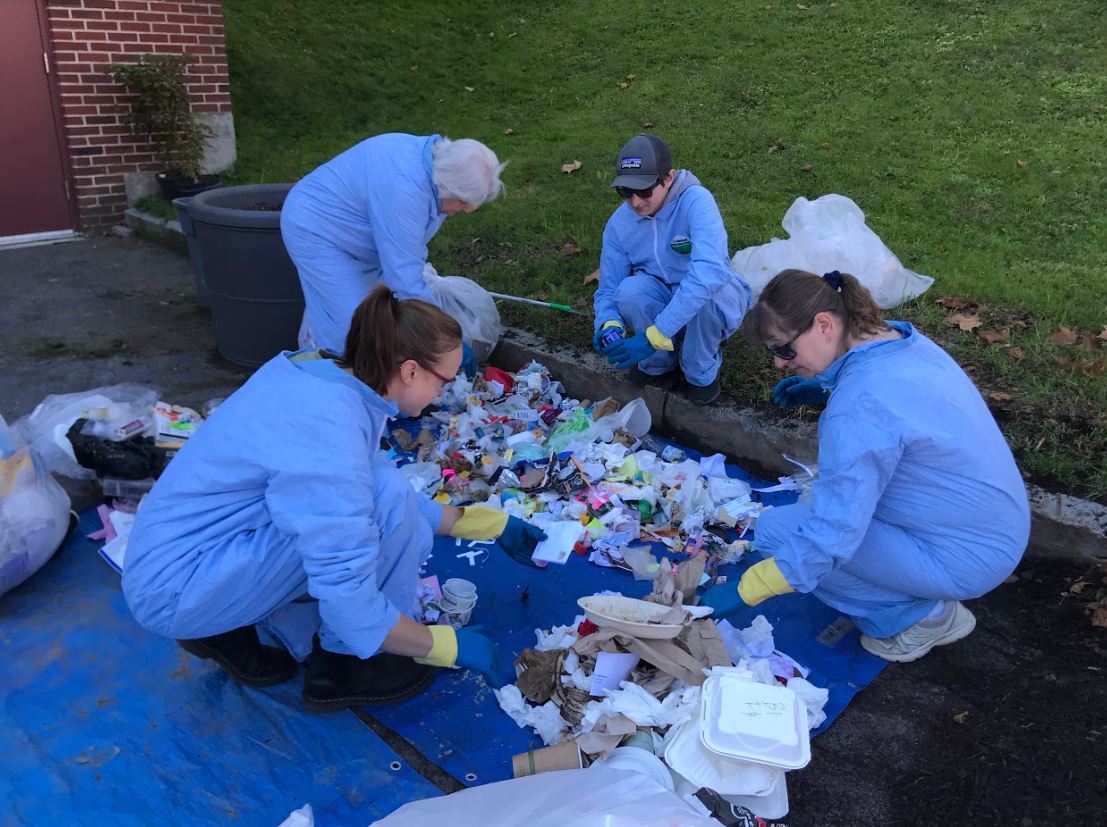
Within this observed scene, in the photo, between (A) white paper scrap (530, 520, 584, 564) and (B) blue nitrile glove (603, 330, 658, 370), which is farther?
(B) blue nitrile glove (603, 330, 658, 370)

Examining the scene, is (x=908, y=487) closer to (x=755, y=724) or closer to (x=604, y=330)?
(x=755, y=724)

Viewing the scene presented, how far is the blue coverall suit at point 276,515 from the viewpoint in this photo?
1946mm

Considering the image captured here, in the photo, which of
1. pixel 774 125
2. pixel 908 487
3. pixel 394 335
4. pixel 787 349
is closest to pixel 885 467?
pixel 908 487

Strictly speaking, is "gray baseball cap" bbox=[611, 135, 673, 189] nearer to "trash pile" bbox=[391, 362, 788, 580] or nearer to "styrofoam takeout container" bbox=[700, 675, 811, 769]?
"trash pile" bbox=[391, 362, 788, 580]

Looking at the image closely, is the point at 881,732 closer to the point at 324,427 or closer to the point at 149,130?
the point at 324,427

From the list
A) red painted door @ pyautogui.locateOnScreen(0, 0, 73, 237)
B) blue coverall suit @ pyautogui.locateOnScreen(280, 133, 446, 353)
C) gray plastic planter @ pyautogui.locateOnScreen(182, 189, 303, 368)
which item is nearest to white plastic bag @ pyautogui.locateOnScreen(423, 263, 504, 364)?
blue coverall suit @ pyautogui.locateOnScreen(280, 133, 446, 353)

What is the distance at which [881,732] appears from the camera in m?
2.39

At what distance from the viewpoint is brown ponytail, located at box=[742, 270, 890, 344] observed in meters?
2.33

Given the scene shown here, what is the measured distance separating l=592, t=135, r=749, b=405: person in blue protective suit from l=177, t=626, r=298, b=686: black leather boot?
2.07 meters

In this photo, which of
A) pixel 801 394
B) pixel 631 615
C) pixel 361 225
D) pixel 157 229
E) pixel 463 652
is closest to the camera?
pixel 463 652


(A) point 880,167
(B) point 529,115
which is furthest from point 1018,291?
(B) point 529,115

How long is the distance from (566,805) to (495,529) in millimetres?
1258

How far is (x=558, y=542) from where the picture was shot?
312cm

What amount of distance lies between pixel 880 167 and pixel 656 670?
502 cm
